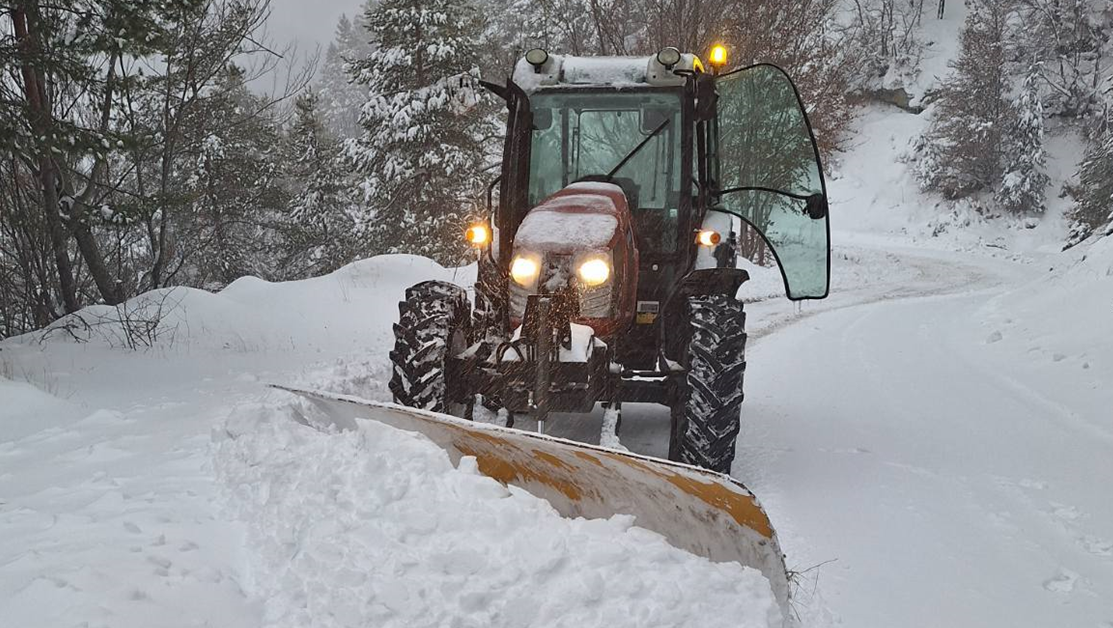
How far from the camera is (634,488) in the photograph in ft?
8.52

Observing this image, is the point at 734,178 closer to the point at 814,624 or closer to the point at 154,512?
the point at 814,624

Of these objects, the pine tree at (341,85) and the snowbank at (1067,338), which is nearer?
the snowbank at (1067,338)

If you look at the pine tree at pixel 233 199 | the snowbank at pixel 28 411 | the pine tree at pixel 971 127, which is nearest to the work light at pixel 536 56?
the snowbank at pixel 28 411

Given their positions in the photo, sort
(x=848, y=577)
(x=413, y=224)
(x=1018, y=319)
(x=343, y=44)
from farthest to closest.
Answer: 1. (x=343, y=44)
2. (x=413, y=224)
3. (x=1018, y=319)
4. (x=848, y=577)

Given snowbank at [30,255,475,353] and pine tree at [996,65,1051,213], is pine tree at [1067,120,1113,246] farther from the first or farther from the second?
snowbank at [30,255,475,353]

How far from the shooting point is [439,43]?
59.7 feet

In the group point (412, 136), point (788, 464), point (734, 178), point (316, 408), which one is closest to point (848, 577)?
point (788, 464)

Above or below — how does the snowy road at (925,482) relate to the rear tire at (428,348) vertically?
below

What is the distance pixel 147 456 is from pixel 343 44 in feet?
231

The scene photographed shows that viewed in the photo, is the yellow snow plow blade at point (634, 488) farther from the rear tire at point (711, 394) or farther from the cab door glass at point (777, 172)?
the cab door glass at point (777, 172)

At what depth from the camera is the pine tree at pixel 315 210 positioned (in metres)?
22.4

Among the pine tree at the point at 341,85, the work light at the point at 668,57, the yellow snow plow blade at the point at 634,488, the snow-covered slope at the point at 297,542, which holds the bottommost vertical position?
the snow-covered slope at the point at 297,542

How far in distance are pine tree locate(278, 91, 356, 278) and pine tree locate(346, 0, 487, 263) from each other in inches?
122

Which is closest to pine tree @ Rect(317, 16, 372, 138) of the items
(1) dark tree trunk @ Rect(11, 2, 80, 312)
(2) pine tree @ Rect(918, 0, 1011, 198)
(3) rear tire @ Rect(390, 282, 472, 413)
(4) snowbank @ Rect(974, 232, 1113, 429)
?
(2) pine tree @ Rect(918, 0, 1011, 198)
